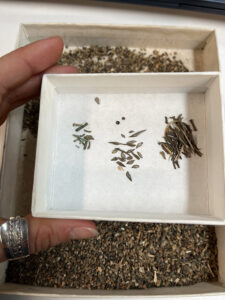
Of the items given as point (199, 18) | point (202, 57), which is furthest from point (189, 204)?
point (199, 18)

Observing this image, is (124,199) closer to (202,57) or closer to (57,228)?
(57,228)

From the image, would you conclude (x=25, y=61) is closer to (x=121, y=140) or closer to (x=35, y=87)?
(x=35, y=87)

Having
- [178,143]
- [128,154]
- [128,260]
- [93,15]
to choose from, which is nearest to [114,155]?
[128,154]

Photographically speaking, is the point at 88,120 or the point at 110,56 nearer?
the point at 88,120

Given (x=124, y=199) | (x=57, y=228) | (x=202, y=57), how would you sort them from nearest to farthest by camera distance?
1. (x=57, y=228)
2. (x=124, y=199)
3. (x=202, y=57)

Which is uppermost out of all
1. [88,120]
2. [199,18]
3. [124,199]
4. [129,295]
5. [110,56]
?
[199,18]

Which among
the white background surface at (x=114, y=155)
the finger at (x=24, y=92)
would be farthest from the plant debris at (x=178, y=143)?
the finger at (x=24, y=92)
